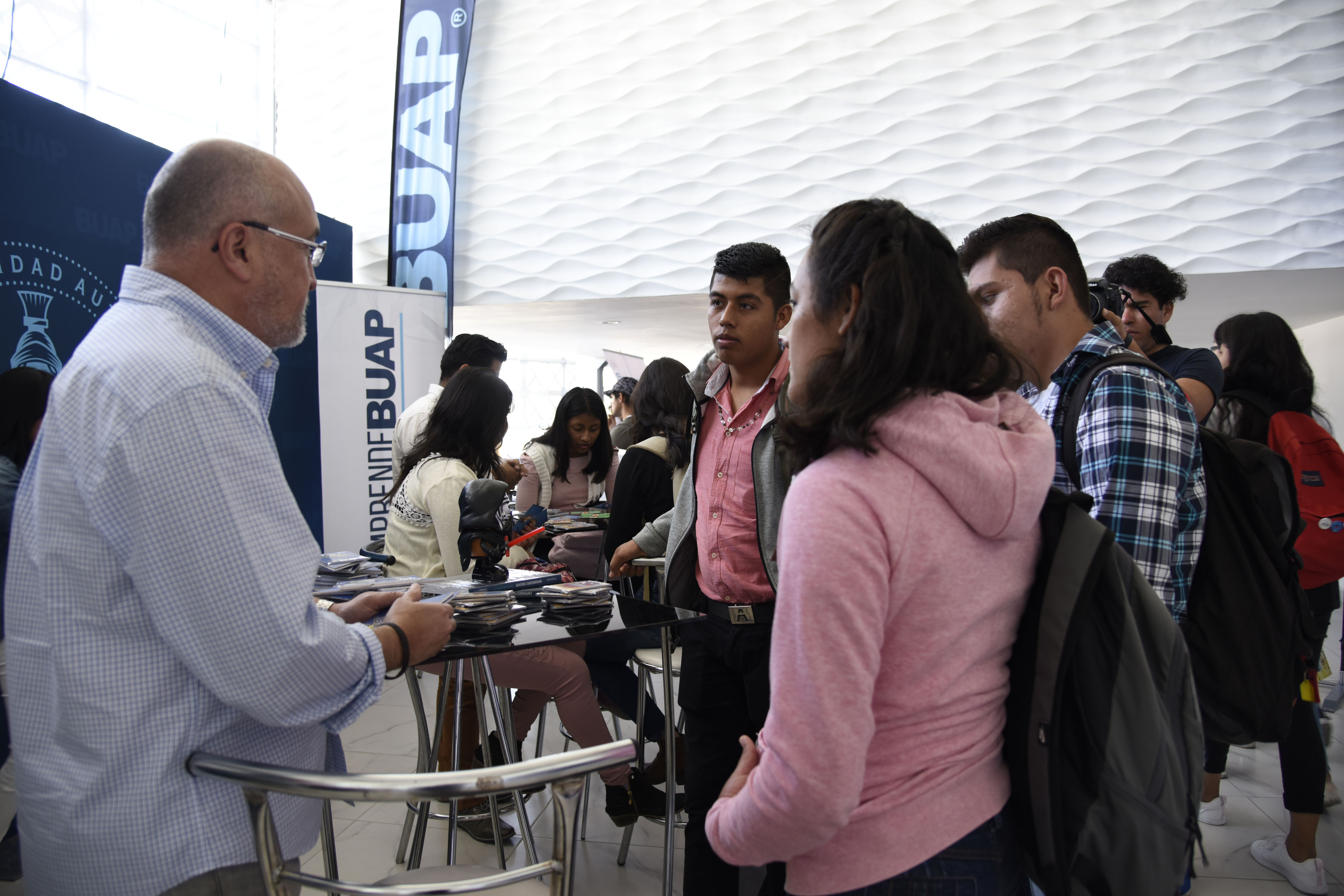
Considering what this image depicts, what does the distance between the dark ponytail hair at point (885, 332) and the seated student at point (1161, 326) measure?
7.36 feet

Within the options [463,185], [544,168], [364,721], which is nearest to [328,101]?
[463,185]

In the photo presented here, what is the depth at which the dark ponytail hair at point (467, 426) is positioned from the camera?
267 cm

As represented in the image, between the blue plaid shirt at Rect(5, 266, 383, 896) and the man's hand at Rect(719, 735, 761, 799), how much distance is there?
0.50m

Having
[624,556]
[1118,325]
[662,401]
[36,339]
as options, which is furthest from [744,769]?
[36,339]

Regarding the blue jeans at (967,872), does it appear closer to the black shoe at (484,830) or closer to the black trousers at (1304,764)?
the black trousers at (1304,764)

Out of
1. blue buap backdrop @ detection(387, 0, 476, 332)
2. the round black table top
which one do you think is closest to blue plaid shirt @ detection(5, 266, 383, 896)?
the round black table top

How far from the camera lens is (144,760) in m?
0.93

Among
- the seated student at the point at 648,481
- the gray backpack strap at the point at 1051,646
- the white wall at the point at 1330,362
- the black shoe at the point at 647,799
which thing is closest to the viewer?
the gray backpack strap at the point at 1051,646

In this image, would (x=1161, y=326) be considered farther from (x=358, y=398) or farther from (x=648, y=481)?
(x=358, y=398)

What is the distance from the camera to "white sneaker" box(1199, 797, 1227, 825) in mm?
2623

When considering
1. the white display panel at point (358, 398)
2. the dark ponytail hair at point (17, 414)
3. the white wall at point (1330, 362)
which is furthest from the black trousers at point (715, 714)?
the white wall at point (1330, 362)

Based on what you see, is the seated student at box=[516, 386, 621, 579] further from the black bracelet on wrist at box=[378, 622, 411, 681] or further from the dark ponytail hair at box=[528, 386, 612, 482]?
the black bracelet on wrist at box=[378, 622, 411, 681]

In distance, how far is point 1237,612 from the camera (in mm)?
1536

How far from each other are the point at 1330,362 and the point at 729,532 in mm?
9072
